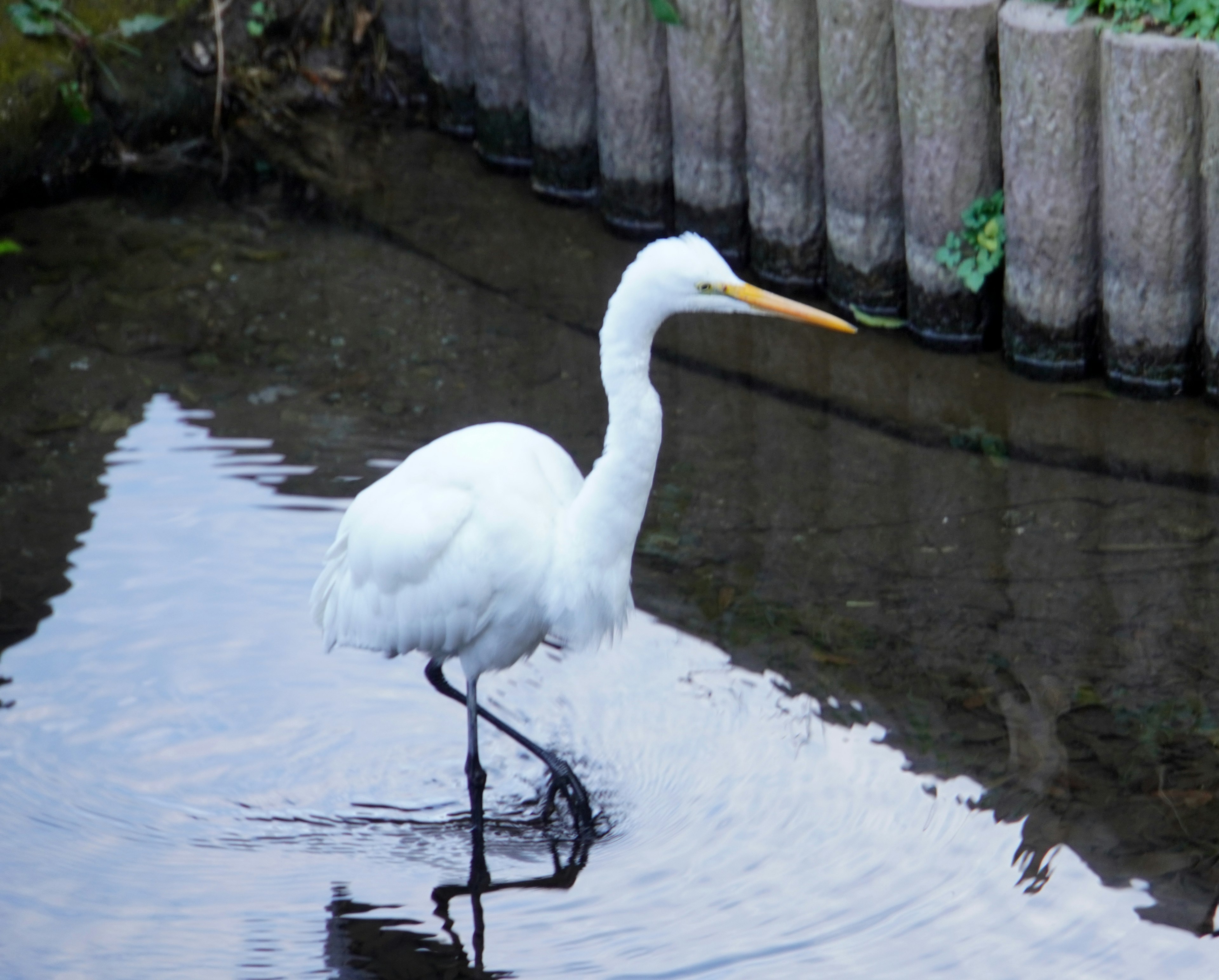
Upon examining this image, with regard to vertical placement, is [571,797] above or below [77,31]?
below

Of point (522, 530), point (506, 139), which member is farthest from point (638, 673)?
point (506, 139)

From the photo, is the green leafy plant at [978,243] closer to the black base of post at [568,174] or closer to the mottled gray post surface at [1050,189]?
the mottled gray post surface at [1050,189]

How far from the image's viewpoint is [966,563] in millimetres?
4668

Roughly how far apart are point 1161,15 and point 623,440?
2718 mm

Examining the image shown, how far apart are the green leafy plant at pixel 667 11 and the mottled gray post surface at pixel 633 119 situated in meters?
0.17

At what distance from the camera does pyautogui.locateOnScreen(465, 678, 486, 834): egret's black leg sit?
12.7ft

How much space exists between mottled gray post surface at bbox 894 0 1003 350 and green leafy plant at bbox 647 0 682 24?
41.7 inches

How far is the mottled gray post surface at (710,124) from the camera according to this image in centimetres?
609

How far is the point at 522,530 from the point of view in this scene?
3641 mm

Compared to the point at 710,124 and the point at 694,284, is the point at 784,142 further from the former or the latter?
the point at 694,284

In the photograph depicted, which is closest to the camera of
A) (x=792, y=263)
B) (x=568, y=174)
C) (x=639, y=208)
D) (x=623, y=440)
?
(x=623, y=440)

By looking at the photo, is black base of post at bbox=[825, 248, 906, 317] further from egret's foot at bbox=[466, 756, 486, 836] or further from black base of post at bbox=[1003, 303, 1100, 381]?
egret's foot at bbox=[466, 756, 486, 836]

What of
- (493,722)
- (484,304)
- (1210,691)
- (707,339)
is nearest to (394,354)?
(484,304)

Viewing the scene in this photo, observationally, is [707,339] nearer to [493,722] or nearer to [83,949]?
[493,722]
